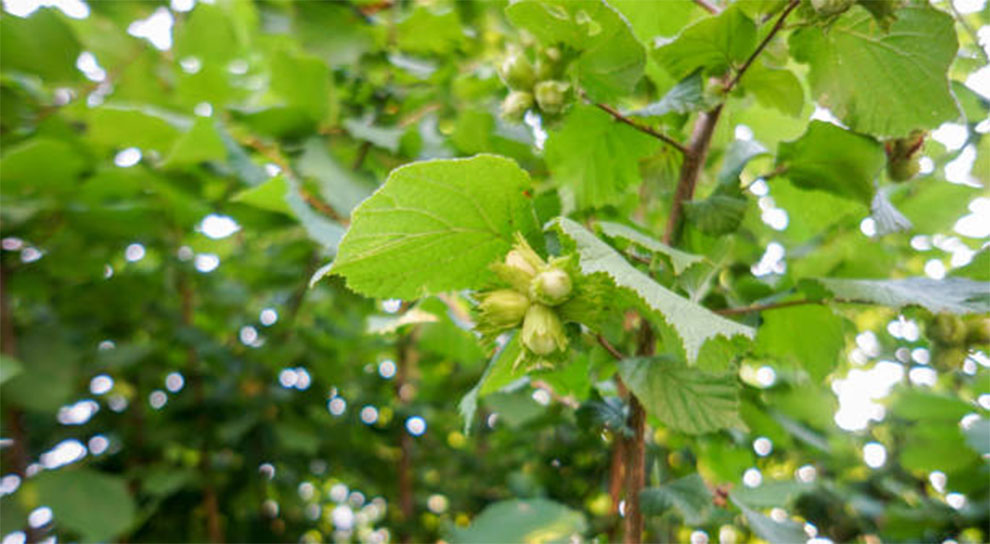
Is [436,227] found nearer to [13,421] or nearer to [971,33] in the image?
[971,33]

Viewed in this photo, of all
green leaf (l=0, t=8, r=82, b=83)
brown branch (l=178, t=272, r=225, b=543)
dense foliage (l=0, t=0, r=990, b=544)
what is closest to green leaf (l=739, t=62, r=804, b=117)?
dense foliage (l=0, t=0, r=990, b=544)

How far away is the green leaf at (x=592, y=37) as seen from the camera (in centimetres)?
82

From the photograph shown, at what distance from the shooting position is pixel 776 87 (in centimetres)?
92

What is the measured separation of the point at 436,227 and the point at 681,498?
1.48 feet

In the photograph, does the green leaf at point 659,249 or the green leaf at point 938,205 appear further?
the green leaf at point 938,205

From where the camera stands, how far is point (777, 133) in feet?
3.87

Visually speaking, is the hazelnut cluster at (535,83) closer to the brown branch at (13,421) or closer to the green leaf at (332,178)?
the green leaf at (332,178)

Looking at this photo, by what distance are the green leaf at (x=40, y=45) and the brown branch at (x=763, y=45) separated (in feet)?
4.43

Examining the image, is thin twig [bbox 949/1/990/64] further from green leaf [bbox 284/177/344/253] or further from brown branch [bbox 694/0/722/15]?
green leaf [bbox 284/177/344/253]

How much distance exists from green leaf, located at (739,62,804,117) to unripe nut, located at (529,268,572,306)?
1.22 feet

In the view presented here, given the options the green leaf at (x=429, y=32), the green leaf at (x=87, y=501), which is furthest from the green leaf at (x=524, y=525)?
the green leaf at (x=429, y=32)

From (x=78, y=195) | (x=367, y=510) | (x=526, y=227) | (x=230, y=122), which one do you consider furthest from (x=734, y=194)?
(x=367, y=510)

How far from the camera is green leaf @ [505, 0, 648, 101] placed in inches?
32.3

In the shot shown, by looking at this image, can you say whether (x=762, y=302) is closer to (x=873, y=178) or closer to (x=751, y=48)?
(x=873, y=178)
